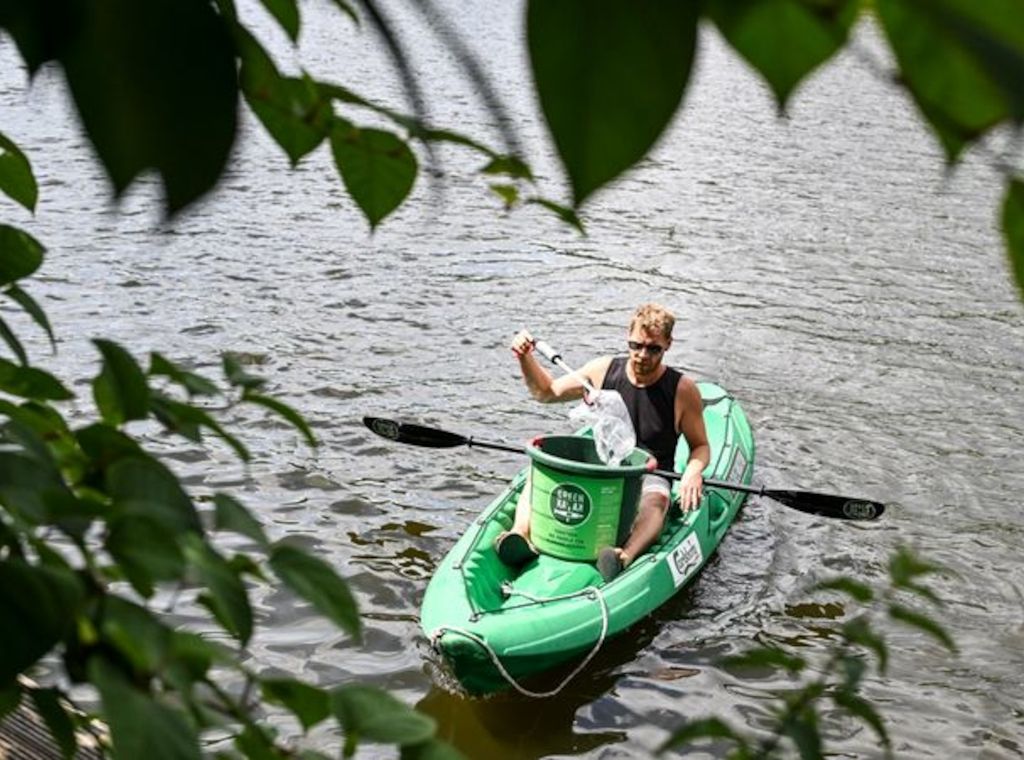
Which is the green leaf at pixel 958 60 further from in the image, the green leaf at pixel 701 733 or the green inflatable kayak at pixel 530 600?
the green inflatable kayak at pixel 530 600

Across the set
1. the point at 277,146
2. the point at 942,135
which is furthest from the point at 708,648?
the point at 942,135

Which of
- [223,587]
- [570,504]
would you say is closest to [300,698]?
[223,587]

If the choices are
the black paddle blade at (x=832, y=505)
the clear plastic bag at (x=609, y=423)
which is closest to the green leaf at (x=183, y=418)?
the clear plastic bag at (x=609, y=423)

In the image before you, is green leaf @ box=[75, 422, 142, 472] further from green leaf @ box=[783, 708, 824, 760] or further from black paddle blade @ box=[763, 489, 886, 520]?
black paddle blade @ box=[763, 489, 886, 520]

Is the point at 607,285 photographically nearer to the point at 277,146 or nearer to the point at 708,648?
the point at 708,648

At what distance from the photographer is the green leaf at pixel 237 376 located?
5.38ft

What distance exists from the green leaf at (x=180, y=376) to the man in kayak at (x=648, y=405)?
6.17m

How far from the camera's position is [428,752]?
3.95ft

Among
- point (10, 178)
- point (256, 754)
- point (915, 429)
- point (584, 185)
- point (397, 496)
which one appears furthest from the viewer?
point (915, 429)

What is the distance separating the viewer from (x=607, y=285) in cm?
1509

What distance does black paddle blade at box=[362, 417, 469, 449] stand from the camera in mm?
8656

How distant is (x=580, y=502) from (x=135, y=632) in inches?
254

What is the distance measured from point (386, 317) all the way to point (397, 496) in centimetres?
395

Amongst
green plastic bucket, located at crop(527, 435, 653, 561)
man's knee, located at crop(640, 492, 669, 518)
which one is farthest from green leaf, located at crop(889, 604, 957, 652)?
man's knee, located at crop(640, 492, 669, 518)
